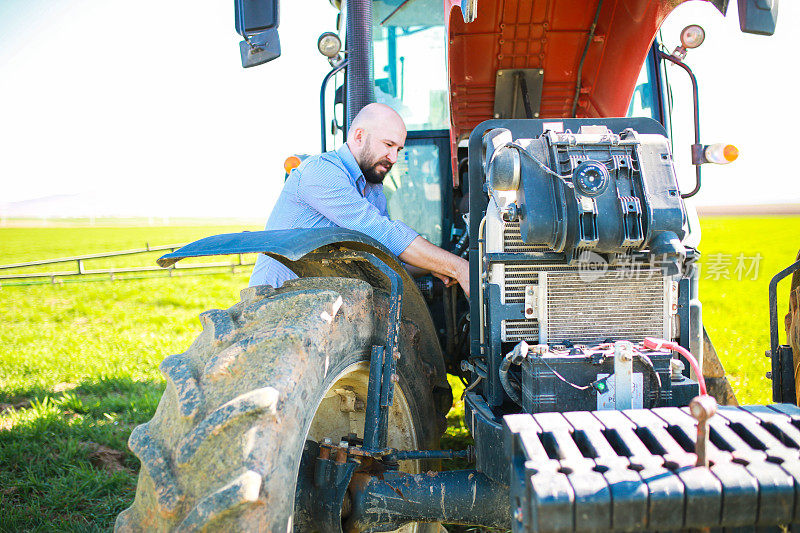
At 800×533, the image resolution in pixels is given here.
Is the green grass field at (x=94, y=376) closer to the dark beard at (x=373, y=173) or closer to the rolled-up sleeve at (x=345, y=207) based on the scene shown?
the rolled-up sleeve at (x=345, y=207)

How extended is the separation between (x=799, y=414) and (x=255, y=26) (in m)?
1.97

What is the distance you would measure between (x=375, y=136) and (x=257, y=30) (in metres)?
0.93

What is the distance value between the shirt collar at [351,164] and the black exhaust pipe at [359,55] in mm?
368

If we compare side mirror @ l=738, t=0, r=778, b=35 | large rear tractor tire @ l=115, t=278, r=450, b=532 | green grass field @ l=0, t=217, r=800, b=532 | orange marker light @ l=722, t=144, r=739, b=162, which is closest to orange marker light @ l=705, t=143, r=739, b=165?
orange marker light @ l=722, t=144, r=739, b=162

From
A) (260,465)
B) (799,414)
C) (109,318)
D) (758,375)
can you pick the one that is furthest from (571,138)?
(109,318)

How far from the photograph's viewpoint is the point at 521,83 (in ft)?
10.5

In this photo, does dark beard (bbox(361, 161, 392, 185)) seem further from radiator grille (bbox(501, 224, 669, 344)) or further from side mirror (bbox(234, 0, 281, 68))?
radiator grille (bbox(501, 224, 669, 344))

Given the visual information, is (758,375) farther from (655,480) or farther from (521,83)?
(655,480)

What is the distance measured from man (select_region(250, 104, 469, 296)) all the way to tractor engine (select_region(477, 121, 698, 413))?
45 cm

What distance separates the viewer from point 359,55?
3107 mm

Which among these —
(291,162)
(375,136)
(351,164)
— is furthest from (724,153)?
(291,162)

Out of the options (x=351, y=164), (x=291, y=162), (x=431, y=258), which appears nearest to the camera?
(x=431, y=258)

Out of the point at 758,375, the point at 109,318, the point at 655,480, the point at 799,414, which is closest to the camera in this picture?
the point at 655,480

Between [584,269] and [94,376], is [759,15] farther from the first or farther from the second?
[94,376]
